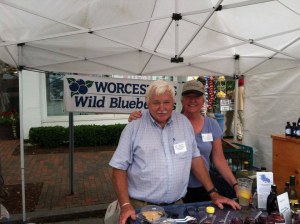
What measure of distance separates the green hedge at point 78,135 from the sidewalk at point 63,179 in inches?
28.2

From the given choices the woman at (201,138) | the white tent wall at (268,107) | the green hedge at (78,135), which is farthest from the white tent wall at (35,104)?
the woman at (201,138)

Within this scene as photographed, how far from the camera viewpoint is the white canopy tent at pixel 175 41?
3113 mm

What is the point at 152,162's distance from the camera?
221 cm

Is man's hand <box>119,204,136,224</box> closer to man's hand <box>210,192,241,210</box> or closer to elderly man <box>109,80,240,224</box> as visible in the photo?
elderly man <box>109,80,240,224</box>

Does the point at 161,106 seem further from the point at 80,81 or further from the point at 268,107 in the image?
the point at 268,107

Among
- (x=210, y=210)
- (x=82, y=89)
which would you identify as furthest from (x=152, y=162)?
(x=82, y=89)

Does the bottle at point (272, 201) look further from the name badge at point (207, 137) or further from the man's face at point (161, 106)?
the man's face at point (161, 106)

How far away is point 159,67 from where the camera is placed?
4.80 metres

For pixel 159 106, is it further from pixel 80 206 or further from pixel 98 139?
pixel 98 139

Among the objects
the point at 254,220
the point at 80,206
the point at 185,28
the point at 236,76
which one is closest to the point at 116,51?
the point at 185,28

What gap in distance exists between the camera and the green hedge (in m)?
8.97

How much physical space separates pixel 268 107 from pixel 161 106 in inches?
129

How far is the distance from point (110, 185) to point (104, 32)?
11.5ft

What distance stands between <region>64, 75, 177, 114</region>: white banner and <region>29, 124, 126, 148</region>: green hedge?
4.76 meters
